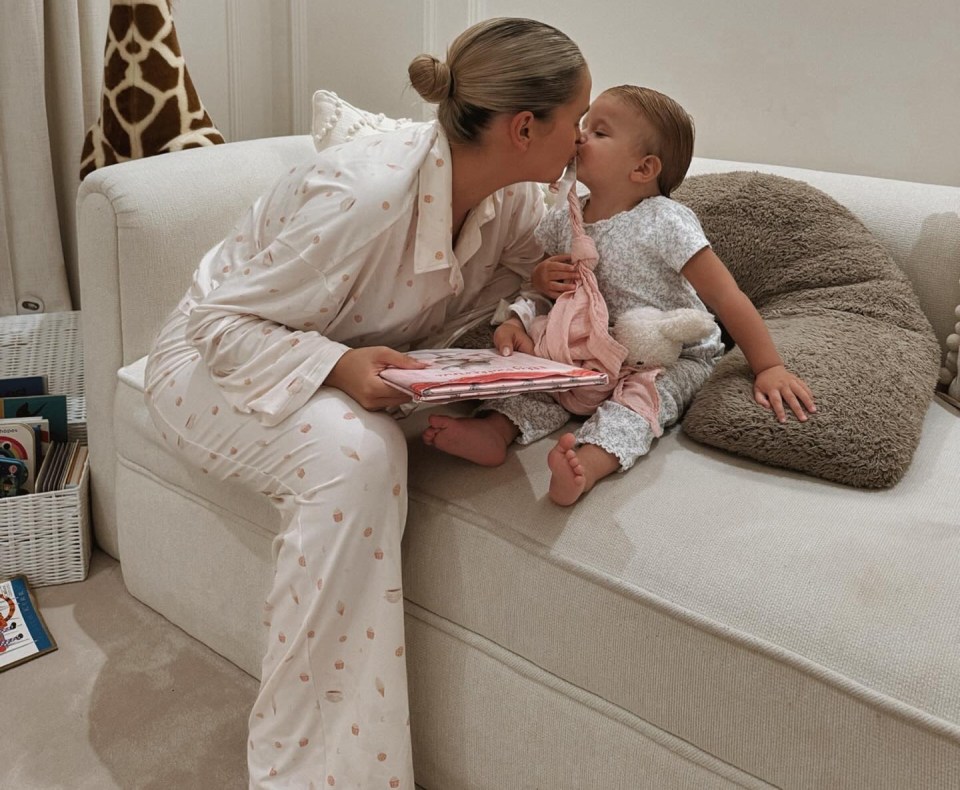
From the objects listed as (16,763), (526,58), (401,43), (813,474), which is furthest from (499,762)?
(401,43)

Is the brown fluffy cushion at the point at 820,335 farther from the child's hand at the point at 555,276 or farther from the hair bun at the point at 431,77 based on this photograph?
the hair bun at the point at 431,77

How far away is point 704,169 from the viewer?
192cm

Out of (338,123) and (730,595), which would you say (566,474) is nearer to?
(730,595)

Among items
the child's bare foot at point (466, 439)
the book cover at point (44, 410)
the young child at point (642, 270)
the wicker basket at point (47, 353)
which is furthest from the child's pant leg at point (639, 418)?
the wicker basket at point (47, 353)

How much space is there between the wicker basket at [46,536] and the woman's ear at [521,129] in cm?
106

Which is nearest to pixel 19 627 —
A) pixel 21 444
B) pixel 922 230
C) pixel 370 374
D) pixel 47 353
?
pixel 21 444

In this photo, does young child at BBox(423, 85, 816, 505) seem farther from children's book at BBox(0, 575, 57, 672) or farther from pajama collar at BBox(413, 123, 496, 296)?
children's book at BBox(0, 575, 57, 672)

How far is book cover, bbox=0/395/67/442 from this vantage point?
6.16 ft

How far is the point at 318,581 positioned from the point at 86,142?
1399 millimetres

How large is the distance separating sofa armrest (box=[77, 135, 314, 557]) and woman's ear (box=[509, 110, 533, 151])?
2.20ft

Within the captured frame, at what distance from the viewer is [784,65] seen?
6.59 feet

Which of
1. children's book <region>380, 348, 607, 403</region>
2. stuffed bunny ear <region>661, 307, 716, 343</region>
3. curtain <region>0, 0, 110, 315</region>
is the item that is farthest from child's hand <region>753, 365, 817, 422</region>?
curtain <region>0, 0, 110, 315</region>

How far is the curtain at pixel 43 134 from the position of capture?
2.32 metres

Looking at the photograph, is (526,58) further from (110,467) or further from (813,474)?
(110,467)
